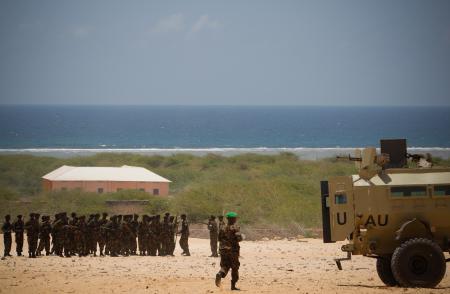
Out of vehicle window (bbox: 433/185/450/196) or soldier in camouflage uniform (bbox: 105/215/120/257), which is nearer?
vehicle window (bbox: 433/185/450/196)

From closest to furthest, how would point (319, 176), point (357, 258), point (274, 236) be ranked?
point (357, 258)
point (274, 236)
point (319, 176)

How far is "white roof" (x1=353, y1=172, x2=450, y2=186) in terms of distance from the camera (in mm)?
18078

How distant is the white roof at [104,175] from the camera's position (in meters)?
42.9

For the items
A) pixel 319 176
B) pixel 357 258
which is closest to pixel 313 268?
pixel 357 258

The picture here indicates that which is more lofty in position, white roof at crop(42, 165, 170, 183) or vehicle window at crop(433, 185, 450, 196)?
white roof at crop(42, 165, 170, 183)

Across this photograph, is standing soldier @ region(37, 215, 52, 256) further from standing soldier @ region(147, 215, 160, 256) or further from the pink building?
the pink building

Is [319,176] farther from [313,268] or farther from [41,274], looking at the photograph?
[41,274]

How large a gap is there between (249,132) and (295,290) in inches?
6481

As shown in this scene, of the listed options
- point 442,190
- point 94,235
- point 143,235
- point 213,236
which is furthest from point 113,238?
point 442,190

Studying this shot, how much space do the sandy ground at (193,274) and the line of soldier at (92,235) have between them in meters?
0.68

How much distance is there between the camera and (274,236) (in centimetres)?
3288

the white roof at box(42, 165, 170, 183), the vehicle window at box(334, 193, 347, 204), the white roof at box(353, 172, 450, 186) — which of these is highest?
the white roof at box(42, 165, 170, 183)

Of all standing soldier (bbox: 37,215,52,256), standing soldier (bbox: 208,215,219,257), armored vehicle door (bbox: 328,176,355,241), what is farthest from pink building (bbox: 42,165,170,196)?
armored vehicle door (bbox: 328,176,355,241)

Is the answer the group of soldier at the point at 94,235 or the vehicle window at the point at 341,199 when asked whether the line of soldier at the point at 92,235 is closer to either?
the group of soldier at the point at 94,235
